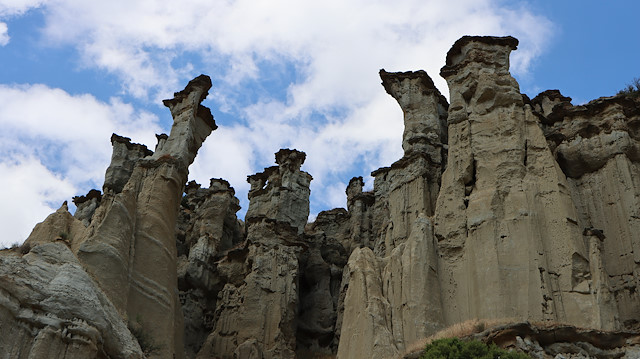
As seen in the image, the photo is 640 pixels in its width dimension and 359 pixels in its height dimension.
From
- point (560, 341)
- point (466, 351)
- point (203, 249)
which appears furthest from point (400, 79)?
point (466, 351)

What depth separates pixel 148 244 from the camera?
34719mm

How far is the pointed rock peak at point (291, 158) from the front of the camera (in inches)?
2133

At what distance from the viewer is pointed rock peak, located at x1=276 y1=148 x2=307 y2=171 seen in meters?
54.2

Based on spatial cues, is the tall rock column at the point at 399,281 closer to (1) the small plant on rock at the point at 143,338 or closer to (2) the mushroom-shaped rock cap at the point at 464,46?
(2) the mushroom-shaped rock cap at the point at 464,46

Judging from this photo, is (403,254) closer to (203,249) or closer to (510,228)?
(510,228)

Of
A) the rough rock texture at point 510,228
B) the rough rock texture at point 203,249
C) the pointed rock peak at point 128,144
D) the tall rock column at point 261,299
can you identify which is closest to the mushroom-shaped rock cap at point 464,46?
the rough rock texture at point 510,228

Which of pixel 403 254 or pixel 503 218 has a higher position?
pixel 503 218

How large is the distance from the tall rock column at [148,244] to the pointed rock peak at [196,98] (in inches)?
63.7

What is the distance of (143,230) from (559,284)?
1858cm

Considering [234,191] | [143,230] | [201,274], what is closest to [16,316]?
[143,230]

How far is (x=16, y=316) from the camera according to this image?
17703 millimetres

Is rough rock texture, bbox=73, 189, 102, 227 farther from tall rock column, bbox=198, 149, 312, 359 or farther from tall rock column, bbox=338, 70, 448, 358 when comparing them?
tall rock column, bbox=338, 70, 448, 358

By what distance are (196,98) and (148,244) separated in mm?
12286

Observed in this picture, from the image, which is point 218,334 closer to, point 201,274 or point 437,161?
point 201,274
